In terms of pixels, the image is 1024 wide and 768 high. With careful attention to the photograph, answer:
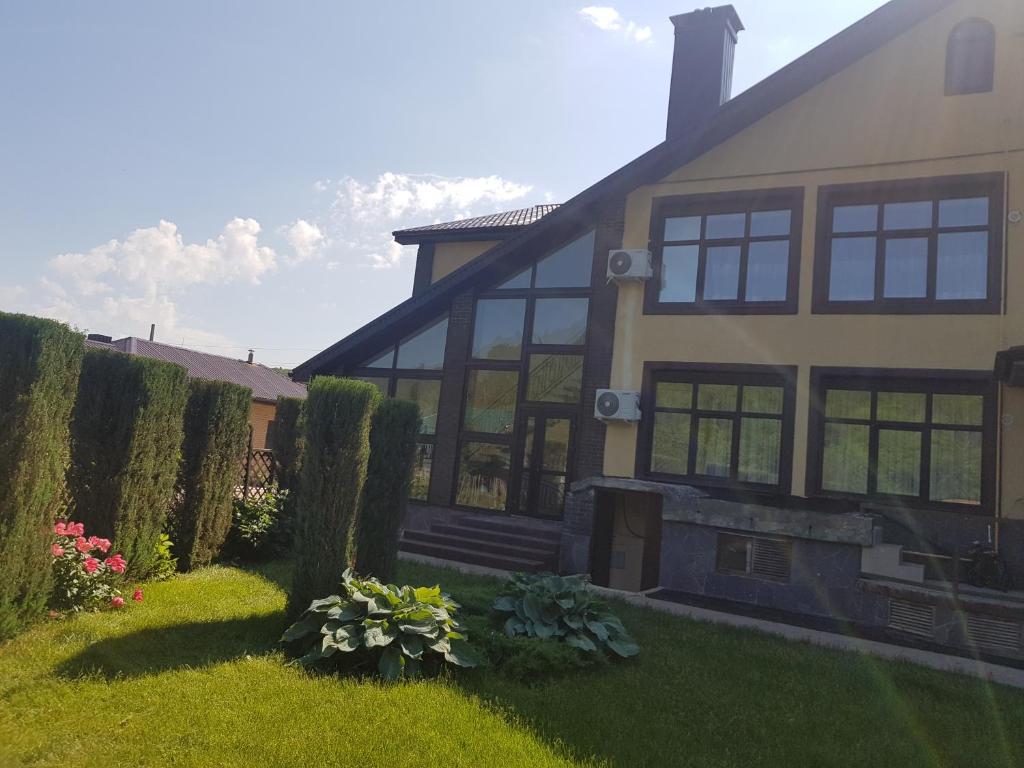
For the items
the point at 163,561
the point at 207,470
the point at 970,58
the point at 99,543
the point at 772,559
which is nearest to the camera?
the point at 99,543

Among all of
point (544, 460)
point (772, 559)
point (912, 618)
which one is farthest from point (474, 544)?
point (912, 618)

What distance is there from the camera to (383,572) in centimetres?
798

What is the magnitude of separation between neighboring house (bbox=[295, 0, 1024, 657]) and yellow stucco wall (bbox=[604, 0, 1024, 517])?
4cm

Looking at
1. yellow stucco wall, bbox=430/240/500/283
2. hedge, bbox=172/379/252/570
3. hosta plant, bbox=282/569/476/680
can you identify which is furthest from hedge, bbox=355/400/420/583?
yellow stucco wall, bbox=430/240/500/283

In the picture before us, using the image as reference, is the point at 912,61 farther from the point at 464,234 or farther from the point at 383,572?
the point at 383,572

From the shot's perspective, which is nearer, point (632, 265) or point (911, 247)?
point (911, 247)

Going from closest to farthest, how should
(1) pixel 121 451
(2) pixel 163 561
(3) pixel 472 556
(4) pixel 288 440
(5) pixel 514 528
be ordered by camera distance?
(1) pixel 121 451
(2) pixel 163 561
(3) pixel 472 556
(4) pixel 288 440
(5) pixel 514 528

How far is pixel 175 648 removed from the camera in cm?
612

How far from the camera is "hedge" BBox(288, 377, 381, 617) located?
679cm

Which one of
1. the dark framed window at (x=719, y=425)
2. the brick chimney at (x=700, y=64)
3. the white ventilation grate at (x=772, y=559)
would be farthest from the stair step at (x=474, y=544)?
the brick chimney at (x=700, y=64)

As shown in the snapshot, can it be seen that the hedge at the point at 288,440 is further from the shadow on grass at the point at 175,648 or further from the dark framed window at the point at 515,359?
the shadow on grass at the point at 175,648

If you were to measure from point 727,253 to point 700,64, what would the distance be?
14.5ft

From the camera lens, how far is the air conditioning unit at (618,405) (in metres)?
12.7

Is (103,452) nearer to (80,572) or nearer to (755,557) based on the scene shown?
(80,572)
